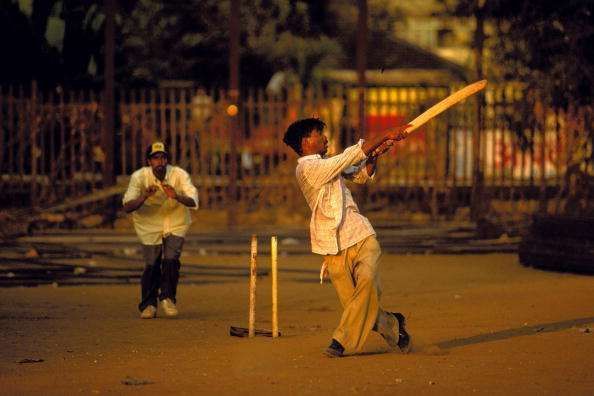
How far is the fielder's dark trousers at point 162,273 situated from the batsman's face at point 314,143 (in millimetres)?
3017

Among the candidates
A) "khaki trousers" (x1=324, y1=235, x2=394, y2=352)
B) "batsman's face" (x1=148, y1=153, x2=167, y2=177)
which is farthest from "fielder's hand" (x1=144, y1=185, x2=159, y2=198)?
"khaki trousers" (x1=324, y1=235, x2=394, y2=352)

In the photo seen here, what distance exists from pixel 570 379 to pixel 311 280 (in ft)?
22.8

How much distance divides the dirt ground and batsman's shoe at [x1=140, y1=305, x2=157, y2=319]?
154mm

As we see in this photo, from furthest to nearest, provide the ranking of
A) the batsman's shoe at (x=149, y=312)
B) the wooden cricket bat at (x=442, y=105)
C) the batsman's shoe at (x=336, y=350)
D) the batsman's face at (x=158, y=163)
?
the batsman's shoe at (x=149, y=312) < the batsman's face at (x=158, y=163) < the batsman's shoe at (x=336, y=350) < the wooden cricket bat at (x=442, y=105)

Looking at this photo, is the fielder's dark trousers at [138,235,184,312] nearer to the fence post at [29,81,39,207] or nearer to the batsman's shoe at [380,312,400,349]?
the batsman's shoe at [380,312,400,349]

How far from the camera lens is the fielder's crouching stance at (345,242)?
31.8 feet

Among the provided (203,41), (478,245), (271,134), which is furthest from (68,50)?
(478,245)

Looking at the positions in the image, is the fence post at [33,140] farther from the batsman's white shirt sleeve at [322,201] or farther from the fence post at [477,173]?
the batsman's white shirt sleeve at [322,201]

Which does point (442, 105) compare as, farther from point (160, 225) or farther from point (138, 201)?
point (160, 225)

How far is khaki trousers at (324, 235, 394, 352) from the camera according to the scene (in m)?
9.69

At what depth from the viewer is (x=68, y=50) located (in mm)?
26859

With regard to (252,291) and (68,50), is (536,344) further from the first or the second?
(68,50)

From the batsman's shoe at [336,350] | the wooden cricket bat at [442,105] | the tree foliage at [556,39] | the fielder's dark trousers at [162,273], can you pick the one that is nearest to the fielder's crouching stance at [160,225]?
the fielder's dark trousers at [162,273]

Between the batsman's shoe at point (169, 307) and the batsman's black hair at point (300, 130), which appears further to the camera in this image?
the batsman's shoe at point (169, 307)
